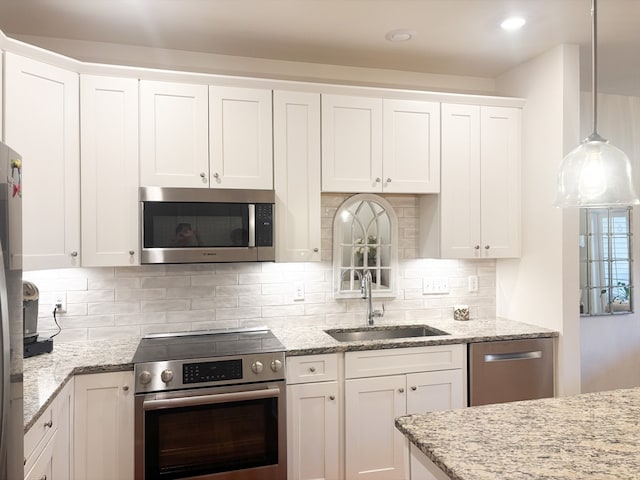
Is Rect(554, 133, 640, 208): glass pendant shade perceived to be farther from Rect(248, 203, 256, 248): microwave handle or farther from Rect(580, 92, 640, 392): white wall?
Rect(580, 92, 640, 392): white wall

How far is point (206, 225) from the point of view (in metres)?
2.58

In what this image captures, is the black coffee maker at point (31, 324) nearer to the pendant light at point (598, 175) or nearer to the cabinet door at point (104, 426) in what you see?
the cabinet door at point (104, 426)

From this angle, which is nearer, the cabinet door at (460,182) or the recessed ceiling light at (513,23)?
the recessed ceiling light at (513,23)

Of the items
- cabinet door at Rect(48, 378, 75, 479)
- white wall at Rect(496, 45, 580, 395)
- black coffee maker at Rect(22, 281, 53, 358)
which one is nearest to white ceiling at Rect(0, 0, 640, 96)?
white wall at Rect(496, 45, 580, 395)

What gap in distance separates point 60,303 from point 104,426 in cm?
83

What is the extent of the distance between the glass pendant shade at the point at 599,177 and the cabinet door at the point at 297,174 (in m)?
1.54

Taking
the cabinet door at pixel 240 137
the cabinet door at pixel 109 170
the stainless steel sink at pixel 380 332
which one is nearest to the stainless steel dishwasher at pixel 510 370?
the stainless steel sink at pixel 380 332

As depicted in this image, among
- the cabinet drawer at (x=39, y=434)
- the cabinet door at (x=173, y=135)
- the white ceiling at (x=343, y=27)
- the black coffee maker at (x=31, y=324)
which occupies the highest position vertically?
the white ceiling at (x=343, y=27)

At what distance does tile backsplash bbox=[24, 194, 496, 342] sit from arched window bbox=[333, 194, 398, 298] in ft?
0.19

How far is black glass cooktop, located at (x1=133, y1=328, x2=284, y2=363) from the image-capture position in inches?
92.4

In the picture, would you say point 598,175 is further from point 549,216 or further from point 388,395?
point 388,395

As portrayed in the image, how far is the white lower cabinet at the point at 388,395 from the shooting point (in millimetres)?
2592

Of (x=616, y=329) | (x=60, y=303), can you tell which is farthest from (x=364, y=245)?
(x=616, y=329)

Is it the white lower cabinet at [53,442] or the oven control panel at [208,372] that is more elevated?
the oven control panel at [208,372]
